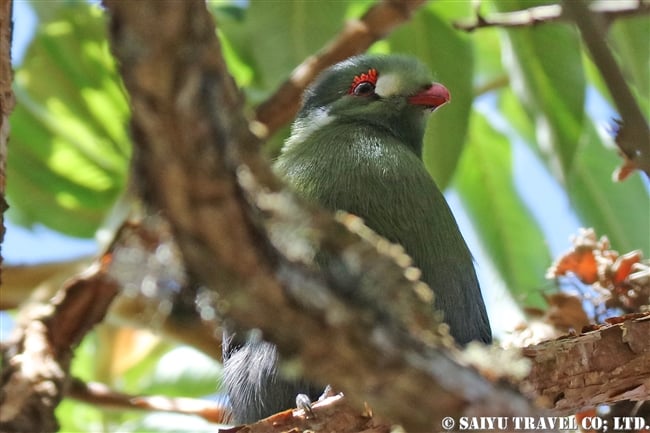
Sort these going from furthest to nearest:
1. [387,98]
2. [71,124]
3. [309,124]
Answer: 1. [71,124]
2. [309,124]
3. [387,98]

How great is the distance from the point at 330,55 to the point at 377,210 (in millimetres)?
1422

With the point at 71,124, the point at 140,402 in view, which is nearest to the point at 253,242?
the point at 140,402

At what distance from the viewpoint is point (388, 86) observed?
3941 millimetres

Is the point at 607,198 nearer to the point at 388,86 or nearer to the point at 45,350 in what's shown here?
the point at 388,86

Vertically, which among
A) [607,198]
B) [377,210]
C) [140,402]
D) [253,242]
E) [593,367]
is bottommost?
[253,242]

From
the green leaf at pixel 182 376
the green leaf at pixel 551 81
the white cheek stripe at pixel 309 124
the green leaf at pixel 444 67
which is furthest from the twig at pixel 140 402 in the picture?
the green leaf at pixel 551 81

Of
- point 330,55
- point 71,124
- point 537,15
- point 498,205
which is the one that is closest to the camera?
point 537,15

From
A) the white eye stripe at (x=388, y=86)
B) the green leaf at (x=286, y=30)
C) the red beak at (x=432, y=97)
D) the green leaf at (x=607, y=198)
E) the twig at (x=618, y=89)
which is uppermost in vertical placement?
the green leaf at (x=286, y=30)

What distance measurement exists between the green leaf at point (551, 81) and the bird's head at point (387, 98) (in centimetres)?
37

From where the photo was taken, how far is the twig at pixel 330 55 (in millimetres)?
3853

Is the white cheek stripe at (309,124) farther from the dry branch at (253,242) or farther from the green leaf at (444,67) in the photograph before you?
the dry branch at (253,242)

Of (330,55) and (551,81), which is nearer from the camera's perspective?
(551,81)

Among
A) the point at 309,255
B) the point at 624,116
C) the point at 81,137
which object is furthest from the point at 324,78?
the point at 309,255

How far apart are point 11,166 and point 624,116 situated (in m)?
3.78
